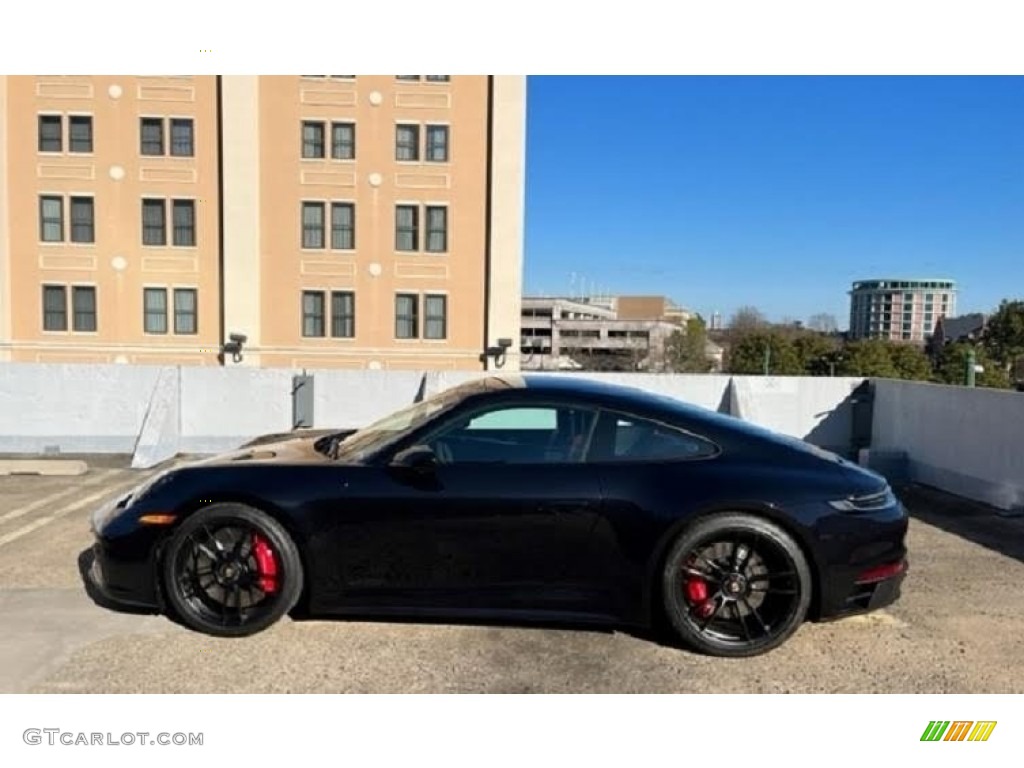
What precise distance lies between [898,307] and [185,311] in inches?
1782

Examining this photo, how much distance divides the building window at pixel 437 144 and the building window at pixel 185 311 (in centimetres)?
991

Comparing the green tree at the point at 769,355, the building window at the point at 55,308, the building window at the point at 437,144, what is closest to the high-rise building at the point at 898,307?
the green tree at the point at 769,355

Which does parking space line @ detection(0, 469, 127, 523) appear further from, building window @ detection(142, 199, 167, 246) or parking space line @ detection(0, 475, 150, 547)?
building window @ detection(142, 199, 167, 246)

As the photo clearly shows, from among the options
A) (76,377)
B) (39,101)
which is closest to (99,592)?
(76,377)

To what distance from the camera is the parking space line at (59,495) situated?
5.56m

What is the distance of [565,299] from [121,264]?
83385 mm

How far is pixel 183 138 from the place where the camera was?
2339 centimetres

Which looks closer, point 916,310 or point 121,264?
point 121,264

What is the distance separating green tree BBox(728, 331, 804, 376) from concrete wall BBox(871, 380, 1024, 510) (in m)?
27.3

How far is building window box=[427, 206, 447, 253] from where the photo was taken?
24.3m

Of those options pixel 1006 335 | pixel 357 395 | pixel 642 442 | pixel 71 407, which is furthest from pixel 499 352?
pixel 1006 335

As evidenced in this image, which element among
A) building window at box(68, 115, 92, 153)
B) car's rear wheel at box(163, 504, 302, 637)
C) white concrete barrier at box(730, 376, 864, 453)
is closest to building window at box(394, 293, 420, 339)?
building window at box(68, 115, 92, 153)
